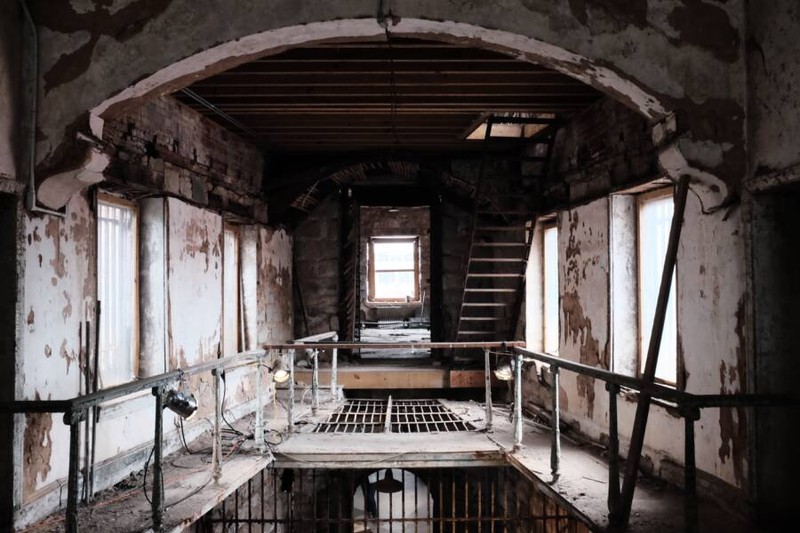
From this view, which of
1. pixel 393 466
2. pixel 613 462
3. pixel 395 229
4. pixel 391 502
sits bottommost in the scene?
pixel 391 502

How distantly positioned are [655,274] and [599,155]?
4.58 feet

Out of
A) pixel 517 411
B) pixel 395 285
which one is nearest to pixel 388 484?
pixel 517 411

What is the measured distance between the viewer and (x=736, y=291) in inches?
137

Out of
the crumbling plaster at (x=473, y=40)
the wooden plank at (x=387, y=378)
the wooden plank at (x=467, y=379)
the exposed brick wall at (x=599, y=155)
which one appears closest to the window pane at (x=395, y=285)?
the wooden plank at (x=387, y=378)

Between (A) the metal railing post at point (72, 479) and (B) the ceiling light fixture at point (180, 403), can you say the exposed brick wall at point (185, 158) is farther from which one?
(A) the metal railing post at point (72, 479)

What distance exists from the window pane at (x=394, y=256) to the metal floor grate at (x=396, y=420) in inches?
303

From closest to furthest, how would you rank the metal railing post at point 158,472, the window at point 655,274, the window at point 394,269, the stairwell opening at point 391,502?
the metal railing post at point 158,472, the window at point 655,274, the stairwell opening at point 391,502, the window at point 394,269

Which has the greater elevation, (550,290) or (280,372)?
(550,290)

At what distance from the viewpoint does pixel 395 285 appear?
1568 centimetres

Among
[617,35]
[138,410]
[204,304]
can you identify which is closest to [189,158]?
[204,304]

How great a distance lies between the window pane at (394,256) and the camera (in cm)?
1541

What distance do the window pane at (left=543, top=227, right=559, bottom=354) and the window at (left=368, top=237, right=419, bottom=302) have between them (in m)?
7.59

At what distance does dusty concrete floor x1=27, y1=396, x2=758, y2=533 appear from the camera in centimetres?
358

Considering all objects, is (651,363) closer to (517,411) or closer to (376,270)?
(517,411)
